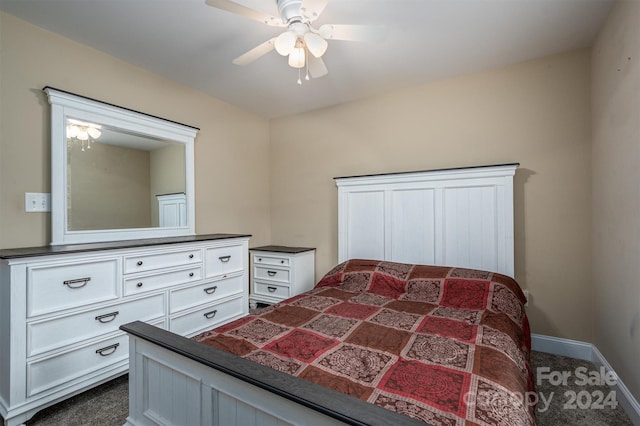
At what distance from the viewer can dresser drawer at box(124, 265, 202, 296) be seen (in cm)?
206

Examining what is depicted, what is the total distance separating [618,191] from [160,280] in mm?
3117

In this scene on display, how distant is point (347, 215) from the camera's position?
3.24 metres

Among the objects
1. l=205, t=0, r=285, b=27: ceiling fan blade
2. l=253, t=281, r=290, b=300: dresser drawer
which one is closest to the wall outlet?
l=205, t=0, r=285, b=27: ceiling fan blade

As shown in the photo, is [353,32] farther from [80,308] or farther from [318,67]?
[80,308]

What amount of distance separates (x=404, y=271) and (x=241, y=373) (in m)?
1.82

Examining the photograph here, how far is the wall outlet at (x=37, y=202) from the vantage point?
2.00 metres

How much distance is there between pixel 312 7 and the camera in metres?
1.53

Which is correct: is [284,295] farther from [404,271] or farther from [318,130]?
[318,130]

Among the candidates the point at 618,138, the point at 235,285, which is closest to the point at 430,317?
the point at 618,138

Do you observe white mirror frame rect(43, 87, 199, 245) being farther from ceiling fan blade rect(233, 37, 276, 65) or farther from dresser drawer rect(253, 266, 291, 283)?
ceiling fan blade rect(233, 37, 276, 65)

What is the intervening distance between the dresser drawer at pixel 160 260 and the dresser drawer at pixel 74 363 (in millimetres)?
457

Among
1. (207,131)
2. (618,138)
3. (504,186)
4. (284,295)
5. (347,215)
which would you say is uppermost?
(207,131)

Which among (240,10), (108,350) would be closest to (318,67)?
(240,10)

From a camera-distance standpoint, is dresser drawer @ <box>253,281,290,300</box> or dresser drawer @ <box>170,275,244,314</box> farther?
dresser drawer @ <box>253,281,290,300</box>
